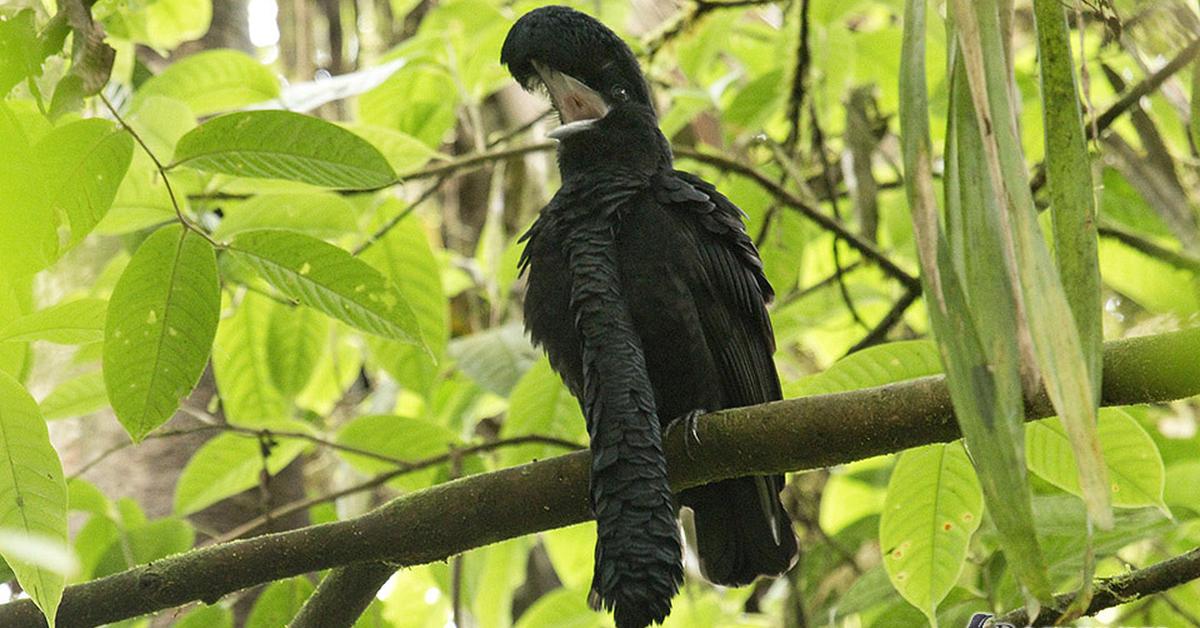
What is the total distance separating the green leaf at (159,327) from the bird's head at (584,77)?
942mm

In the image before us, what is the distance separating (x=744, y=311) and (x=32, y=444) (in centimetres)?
152

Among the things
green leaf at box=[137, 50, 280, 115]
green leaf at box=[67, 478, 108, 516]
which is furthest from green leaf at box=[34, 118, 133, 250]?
green leaf at box=[137, 50, 280, 115]

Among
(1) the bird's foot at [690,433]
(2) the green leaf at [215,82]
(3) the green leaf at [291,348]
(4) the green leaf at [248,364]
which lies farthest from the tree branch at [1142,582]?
(2) the green leaf at [215,82]

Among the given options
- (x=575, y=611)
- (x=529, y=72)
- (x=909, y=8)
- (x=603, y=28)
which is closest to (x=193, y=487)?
(x=575, y=611)

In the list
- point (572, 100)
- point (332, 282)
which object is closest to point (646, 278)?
point (572, 100)

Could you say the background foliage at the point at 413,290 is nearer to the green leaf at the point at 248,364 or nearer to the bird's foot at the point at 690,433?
the green leaf at the point at 248,364

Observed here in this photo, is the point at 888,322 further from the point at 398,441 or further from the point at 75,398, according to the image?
the point at 75,398

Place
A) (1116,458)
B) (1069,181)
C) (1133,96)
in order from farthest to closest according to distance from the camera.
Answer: (1133,96) → (1116,458) → (1069,181)

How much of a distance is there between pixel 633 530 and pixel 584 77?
132 centimetres

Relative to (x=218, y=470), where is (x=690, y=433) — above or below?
below

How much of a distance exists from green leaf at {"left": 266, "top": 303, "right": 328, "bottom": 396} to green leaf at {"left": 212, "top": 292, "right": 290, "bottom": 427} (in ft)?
0.11

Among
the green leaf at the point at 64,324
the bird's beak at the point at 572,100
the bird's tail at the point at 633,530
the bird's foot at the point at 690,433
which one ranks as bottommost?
the bird's tail at the point at 633,530

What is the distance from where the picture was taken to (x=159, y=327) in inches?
77.7

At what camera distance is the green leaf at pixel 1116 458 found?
2062mm
